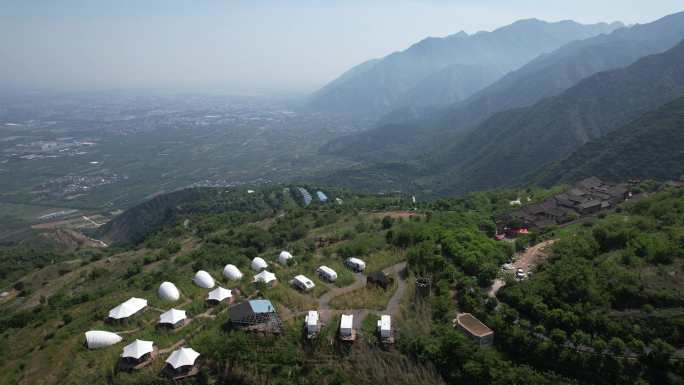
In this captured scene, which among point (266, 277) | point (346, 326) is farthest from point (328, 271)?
point (346, 326)

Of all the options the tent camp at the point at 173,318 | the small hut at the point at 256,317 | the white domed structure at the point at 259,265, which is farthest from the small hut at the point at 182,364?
the white domed structure at the point at 259,265

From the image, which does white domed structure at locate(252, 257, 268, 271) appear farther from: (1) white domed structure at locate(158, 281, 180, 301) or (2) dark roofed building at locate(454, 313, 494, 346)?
(2) dark roofed building at locate(454, 313, 494, 346)

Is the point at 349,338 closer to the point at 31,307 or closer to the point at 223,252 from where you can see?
the point at 223,252

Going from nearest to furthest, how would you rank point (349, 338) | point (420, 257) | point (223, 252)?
1. point (349, 338)
2. point (420, 257)
3. point (223, 252)

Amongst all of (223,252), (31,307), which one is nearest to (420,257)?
(223,252)

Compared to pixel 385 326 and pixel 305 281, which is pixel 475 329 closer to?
pixel 385 326

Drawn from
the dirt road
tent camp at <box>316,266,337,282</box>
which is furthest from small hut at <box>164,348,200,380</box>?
the dirt road

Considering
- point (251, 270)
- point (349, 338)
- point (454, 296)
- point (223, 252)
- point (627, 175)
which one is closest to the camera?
point (349, 338)
